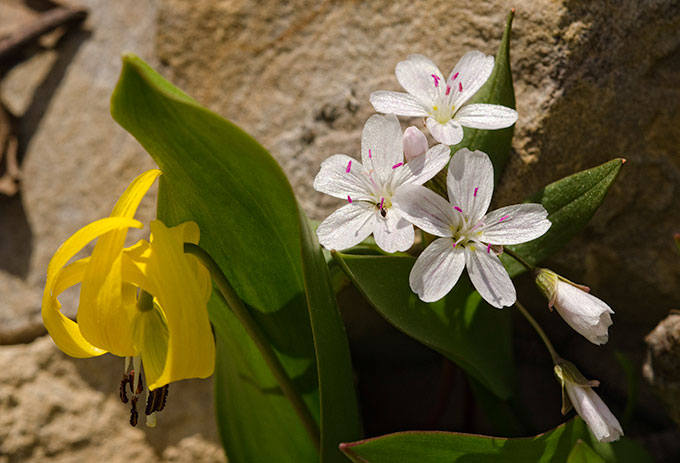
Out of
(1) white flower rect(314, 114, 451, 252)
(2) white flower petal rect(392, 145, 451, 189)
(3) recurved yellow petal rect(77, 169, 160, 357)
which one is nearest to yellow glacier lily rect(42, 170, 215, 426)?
(3) recurved yellow petal rect(77, 169, 160, 357)

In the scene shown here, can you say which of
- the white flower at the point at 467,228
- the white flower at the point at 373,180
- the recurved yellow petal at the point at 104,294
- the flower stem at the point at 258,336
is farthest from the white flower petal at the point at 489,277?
the recurved yellow petal at the point at 104,294

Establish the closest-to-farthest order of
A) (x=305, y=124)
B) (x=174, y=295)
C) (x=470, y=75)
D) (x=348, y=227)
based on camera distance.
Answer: (x=174, y=295)
(x=348, y=227)
(x=470, y=75)
(x=305, y=124)

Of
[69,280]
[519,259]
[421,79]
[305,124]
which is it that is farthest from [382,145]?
[305,124]

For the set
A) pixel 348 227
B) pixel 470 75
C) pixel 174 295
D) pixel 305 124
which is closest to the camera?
pixel 174 295

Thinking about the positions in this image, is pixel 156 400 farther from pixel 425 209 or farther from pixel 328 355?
pixel 425 209

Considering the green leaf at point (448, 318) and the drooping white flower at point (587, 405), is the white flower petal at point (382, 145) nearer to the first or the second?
the green leaf at point (448, 318)

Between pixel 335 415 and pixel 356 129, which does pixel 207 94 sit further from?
pixel 335 415
